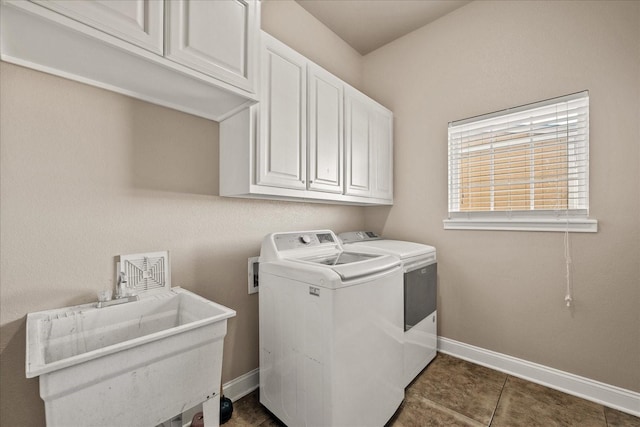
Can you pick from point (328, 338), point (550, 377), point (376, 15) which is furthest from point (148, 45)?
point (550, 377)

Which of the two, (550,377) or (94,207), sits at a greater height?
(94,207)

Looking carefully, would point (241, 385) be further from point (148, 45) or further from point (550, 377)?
point (550, 377)

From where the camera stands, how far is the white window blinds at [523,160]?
181 centimetres

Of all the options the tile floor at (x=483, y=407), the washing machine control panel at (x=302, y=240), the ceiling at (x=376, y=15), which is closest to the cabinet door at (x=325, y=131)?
the washing machine control panel at (x=302, y=240)

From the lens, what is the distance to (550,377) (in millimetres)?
1866

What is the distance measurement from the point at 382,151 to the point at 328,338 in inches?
69.4

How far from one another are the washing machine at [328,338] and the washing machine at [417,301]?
232 mm

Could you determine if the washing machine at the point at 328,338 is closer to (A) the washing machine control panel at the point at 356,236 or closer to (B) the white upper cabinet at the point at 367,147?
(A) the washing machine control panel at the point at 356,236

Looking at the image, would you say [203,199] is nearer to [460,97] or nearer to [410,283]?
[410,283]

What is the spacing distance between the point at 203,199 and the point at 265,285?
0.63m

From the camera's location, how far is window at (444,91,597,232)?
5.93 ft

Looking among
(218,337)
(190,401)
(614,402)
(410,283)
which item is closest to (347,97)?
(410,283)

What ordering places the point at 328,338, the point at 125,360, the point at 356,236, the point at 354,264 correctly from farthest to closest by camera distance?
the point at 356,236 → the point at 354,264 → the point at 328,338 → the point at 125,360

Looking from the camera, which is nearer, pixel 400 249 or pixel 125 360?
pixel 125 360
